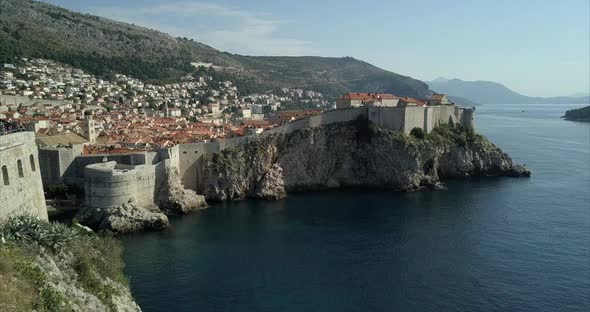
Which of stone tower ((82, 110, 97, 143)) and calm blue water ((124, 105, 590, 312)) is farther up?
stone tower ((82, 110, 97, 143))

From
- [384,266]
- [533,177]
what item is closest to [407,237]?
[384,266]

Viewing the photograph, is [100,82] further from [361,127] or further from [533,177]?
[533,177]

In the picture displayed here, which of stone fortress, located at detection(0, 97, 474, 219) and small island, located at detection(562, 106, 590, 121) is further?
small island, located at detection(562, 106, 590, 121)

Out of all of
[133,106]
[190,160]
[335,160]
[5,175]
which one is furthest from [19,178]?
[133,106]

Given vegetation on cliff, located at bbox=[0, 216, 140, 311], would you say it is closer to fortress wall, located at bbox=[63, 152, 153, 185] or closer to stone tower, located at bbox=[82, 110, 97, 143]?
fortress wall, located at bbox=[63, 152, 153, 185]

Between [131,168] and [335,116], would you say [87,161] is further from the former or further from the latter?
[335,116]

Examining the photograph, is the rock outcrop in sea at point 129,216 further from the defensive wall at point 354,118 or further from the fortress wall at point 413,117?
the fortress wall at point 413,117

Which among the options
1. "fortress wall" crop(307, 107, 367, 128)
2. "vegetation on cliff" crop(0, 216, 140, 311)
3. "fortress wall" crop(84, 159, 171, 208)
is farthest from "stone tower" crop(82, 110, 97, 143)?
"vegetation on cliff" crop(0, 216, 140, 311)
